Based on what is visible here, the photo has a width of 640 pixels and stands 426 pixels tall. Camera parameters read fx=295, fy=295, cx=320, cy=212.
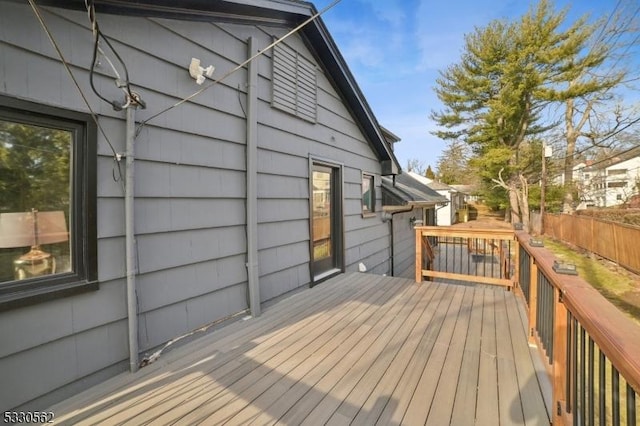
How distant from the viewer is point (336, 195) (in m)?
4.72

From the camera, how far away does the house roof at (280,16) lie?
2.05 m

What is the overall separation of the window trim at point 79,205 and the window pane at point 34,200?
4 cm

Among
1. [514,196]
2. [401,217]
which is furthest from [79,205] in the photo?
[514,196]

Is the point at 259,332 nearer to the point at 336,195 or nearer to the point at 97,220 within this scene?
the point at 97,220

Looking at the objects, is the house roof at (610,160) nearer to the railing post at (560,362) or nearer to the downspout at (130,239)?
the railing post at (560,362)

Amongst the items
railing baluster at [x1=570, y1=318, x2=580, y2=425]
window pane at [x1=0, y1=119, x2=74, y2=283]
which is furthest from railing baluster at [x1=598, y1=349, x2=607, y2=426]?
window pane at [x1=0, y1=119, x2=74, y2=283]

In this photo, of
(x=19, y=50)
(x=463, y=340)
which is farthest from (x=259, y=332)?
(x=19, y=50)

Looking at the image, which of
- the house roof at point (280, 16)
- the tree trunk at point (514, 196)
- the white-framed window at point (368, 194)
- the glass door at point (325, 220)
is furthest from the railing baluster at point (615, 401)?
the tree trunk at point (514, 196)

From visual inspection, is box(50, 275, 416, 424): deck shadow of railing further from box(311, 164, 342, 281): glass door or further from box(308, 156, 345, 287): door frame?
box(308, 156, 345, 287): door frame

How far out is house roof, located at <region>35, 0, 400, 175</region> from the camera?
2.05 meters

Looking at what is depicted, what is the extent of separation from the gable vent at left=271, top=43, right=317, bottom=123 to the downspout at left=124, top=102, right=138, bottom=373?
1.73 metres

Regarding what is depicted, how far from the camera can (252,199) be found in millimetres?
2977

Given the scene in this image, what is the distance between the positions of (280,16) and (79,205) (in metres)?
2.89

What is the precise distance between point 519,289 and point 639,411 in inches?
78.1
